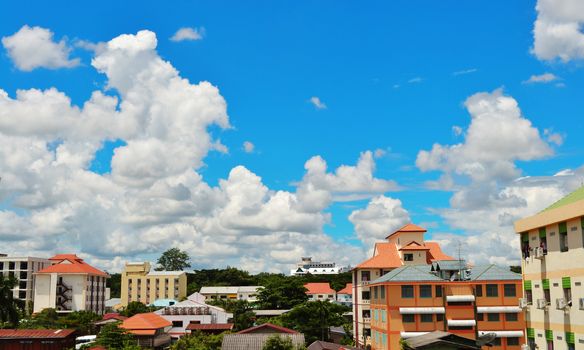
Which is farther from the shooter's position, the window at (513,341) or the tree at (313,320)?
the tree at (313,320)

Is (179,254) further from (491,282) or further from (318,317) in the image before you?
(491,282)

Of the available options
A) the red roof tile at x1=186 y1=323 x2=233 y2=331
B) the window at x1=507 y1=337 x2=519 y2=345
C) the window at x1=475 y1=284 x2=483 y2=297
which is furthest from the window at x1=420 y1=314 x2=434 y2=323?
the red roof tile at x1=186 y1=323 x2=233 y2=331

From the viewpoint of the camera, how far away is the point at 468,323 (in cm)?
4934

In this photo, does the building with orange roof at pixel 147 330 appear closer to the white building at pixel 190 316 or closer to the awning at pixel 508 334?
the white building at pixel 190 316

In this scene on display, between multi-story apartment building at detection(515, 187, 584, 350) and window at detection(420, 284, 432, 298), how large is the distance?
14.5m

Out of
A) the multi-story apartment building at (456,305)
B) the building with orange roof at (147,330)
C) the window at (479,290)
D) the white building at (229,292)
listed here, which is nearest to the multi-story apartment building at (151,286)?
the white building at (229,292)

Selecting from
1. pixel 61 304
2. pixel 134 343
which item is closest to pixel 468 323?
pixel 134 343

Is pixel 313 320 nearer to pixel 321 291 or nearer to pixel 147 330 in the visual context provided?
pixel 147 330

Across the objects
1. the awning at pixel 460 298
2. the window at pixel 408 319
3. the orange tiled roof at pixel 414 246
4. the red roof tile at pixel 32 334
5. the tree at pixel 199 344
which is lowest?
the tree at pixel 199 344

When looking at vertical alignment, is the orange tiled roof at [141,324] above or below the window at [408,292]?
below

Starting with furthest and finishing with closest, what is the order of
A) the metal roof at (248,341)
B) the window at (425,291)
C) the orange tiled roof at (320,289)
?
1. the orange tiled roof at (320,289)
2. the metal roof at (248,341)
3. the window at (425,291)

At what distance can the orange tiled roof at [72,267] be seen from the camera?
10694 cm

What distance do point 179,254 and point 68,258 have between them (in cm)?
5155

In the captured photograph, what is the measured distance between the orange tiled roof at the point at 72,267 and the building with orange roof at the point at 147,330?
149ft
